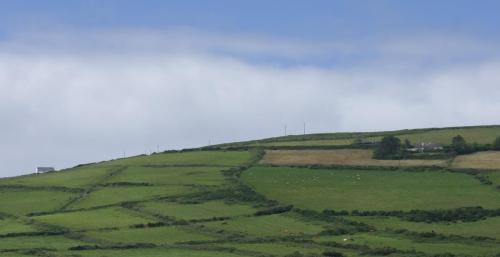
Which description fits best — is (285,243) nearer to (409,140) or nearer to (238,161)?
(238,161)

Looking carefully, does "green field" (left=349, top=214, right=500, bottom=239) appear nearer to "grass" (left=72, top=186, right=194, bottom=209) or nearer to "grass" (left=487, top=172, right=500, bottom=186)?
"grass" (left=487, top=172, right=500, bottom=186)

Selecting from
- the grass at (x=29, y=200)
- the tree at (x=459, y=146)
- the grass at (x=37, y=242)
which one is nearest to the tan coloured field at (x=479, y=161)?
the tree at (x=459, y=146)

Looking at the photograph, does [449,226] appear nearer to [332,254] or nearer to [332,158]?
[332,254]

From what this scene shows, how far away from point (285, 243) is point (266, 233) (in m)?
6.82

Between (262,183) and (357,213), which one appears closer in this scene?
(357,213)

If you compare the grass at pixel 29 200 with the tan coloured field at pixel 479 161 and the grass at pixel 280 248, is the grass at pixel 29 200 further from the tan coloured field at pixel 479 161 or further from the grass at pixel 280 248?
the tan coloured field at pixel 479 161

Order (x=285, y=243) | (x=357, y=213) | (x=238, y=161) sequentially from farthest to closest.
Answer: (x=238, y=161)
(x=357, y=213)
(x=285, y=243)

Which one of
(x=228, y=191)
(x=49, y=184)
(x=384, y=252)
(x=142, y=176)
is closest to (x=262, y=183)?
(x=228, y=191)

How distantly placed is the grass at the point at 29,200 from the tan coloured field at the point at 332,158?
96.4ft

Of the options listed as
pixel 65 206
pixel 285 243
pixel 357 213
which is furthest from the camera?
pixel 65 206

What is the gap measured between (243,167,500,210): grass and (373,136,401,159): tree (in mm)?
10383

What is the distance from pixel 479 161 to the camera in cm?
12444

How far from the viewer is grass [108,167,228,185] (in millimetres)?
120750

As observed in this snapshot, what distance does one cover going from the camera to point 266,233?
286 ft
